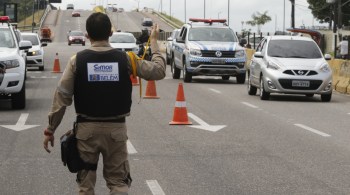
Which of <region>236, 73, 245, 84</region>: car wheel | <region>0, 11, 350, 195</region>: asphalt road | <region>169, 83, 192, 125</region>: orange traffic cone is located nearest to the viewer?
<region>0, 11, 350, 195</region>: asphalt road

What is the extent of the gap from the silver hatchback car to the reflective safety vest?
52.2ft

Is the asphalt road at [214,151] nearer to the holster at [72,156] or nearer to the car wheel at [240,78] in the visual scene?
the holster at [72,156]

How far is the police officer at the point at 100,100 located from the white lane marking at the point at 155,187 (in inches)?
109

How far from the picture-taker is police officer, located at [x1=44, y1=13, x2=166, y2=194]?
20.2 ft

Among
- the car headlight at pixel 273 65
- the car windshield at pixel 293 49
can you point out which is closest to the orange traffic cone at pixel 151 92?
the car headlight at pixel 273 65

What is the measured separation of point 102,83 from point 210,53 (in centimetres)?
2316

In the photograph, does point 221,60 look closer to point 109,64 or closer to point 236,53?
point 236,53

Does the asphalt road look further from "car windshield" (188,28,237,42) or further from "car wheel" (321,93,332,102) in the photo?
"car windshield" (188,28,237,42)

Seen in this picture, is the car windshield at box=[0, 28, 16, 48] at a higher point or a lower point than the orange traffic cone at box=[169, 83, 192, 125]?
higher

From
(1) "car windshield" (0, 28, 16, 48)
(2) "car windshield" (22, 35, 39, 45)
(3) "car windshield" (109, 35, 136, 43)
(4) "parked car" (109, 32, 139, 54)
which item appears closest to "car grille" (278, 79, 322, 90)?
(1) "car windshield" (0, 28, 16, 48)

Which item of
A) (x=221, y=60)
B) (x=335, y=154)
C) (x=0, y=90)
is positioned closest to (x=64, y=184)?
(x=335, y=154)

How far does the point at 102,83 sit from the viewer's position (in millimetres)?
6137

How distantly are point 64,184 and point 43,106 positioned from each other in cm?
1029

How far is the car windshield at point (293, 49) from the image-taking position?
2319 centimetres
